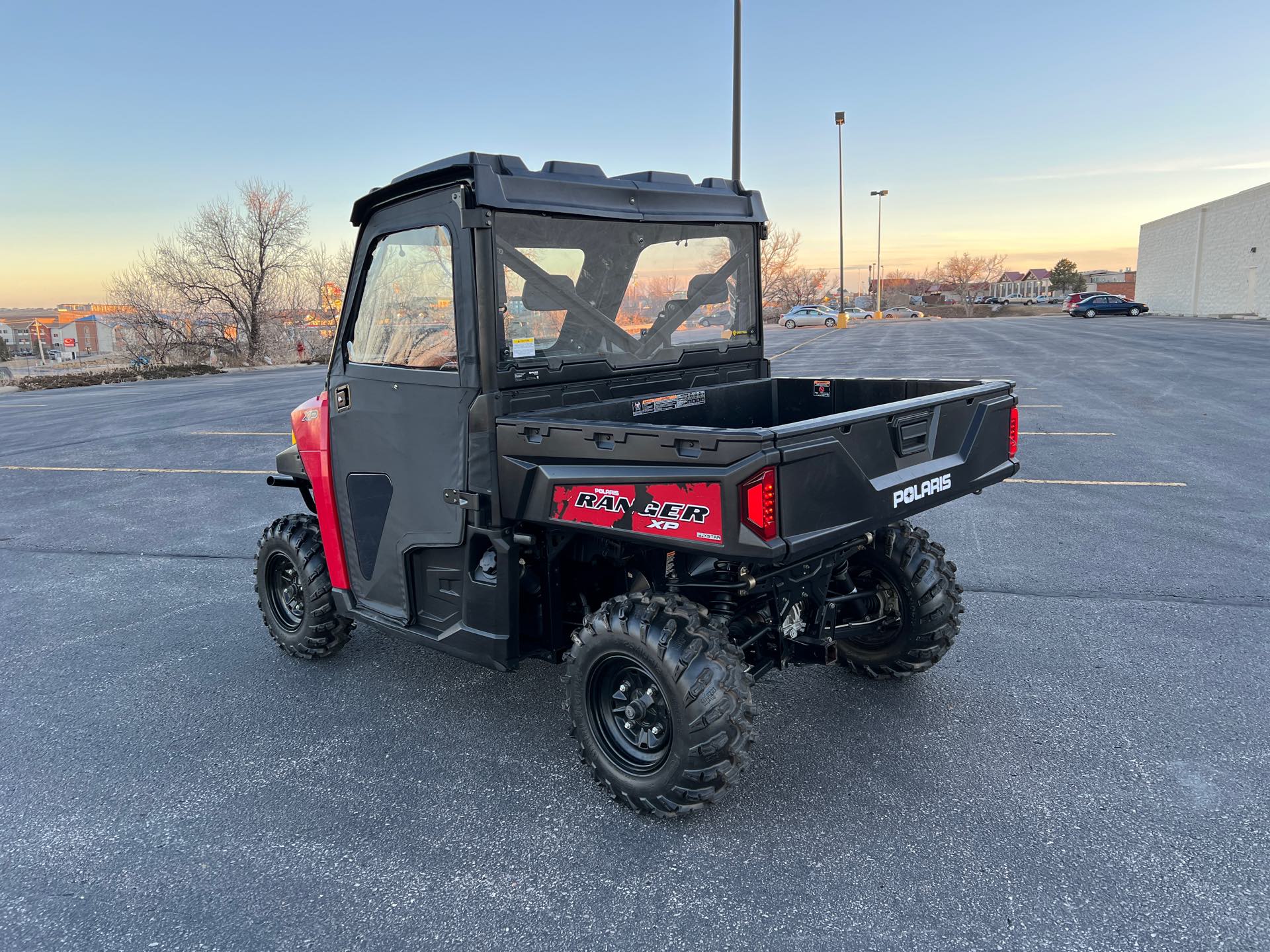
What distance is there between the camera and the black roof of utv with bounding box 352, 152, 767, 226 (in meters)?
3.26

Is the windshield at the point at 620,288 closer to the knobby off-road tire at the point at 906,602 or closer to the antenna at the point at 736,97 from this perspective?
the knobby off-road tire at the point at 906,602

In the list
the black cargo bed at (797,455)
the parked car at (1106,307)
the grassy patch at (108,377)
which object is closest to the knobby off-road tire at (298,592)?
the black cargo bed at (797,455)

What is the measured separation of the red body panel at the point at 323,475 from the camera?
4.19m

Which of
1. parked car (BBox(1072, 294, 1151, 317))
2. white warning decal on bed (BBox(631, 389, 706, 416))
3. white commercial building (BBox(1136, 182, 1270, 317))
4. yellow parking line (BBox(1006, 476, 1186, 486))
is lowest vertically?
yellow parking line (BBox(1006, 476, 1186, 486))

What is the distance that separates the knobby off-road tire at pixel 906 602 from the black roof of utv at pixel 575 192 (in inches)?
68.0

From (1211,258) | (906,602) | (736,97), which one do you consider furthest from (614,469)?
(1211,258)

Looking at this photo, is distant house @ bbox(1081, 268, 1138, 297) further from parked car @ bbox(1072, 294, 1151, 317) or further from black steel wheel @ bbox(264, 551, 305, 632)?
black steel wheel @ bbox(264, 551, 305, 632)

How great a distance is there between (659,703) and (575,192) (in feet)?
6.76

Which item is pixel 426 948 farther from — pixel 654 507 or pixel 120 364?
pixel 120 364

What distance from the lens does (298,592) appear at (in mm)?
4633

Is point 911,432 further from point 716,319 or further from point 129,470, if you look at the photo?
point 129,470

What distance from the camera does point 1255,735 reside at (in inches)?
143

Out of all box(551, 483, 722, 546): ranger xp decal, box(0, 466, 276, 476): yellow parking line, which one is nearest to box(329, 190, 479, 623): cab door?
box(551, 483, 722, 546): ranger xp decal

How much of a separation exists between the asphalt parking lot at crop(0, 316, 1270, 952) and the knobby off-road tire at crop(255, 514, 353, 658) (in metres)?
0.17
